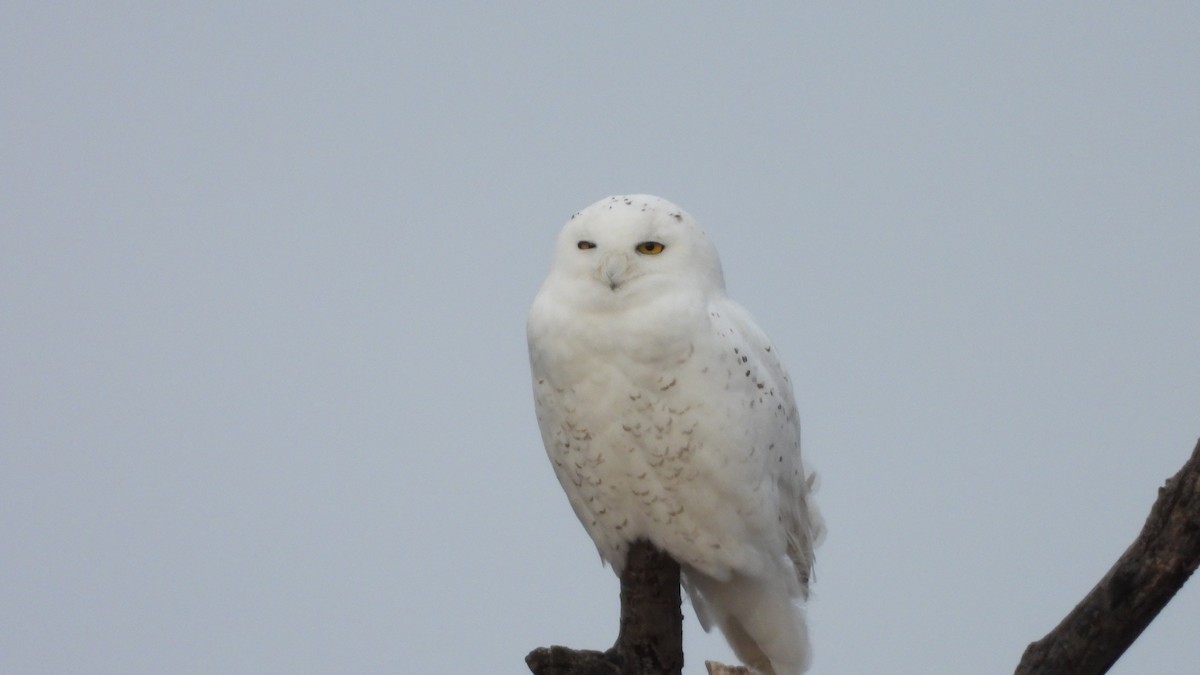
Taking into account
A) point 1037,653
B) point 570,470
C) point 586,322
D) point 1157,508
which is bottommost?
point 1037,653

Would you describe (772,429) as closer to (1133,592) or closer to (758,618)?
(758,618)

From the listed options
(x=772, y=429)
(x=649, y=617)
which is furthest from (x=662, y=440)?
(x=649, y=617)

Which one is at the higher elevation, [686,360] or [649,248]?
[649,248]

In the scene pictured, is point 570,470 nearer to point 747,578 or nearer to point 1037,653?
point 747,578

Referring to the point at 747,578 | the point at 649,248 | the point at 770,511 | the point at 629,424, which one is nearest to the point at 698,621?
the point at 747,578

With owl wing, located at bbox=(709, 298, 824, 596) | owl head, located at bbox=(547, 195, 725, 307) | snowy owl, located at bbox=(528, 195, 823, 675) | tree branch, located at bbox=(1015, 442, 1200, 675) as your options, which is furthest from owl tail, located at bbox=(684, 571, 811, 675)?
tree branch, located at bbox=(1015, 442, 1200, 675)

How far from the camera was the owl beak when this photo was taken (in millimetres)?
4504

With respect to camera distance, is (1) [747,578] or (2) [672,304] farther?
(1) [747,578]

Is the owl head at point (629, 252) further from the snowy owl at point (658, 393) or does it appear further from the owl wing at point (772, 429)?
the owl wing at point (772, 429)

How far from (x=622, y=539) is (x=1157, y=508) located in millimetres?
1633

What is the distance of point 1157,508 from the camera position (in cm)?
378

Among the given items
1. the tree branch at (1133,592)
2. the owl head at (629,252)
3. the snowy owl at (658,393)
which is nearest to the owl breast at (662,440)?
the snowy owl at (658,393)

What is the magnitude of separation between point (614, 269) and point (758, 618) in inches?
53.2

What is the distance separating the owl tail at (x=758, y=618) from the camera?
515 centimetres
